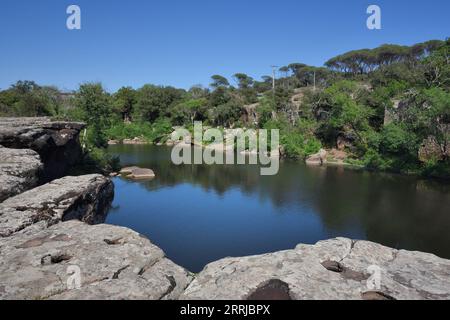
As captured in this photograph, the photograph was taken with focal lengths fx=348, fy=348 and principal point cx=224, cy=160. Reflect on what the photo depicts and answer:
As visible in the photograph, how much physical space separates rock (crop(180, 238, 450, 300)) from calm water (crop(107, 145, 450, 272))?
7.95 meters

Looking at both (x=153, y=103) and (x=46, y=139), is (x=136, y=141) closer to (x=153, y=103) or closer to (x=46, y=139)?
(x=153, y=103)

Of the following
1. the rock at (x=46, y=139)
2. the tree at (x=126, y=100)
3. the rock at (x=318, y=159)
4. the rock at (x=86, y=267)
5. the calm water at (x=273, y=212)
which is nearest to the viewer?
the rock at (x=86, y=267)

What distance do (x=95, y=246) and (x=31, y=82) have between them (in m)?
76.5

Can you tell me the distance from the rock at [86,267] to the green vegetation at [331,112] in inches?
1031

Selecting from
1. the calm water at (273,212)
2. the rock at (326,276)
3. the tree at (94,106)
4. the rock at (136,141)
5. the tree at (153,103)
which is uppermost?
the tree at (153,103)

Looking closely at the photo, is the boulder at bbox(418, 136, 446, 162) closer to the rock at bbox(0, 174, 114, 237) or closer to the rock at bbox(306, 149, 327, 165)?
the rock at bbox(306, 149, 327, 165)

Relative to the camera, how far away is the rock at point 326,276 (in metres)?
5.56

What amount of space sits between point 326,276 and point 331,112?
1776 inches

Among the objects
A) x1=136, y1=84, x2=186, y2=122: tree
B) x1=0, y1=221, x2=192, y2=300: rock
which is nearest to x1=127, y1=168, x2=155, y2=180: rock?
x1=0, y1=221, x2=192, y2=300: rock

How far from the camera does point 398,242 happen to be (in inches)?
669

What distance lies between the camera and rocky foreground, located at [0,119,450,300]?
554 cm

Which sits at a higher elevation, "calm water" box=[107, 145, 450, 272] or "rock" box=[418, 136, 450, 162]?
"rock" box=[418, 136, 450, 162]

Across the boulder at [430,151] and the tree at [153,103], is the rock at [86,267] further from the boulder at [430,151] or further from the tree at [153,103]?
the tree at [153,103]

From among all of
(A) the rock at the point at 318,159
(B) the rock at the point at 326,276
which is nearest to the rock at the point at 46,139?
(B) the rock at the point at 326,276
